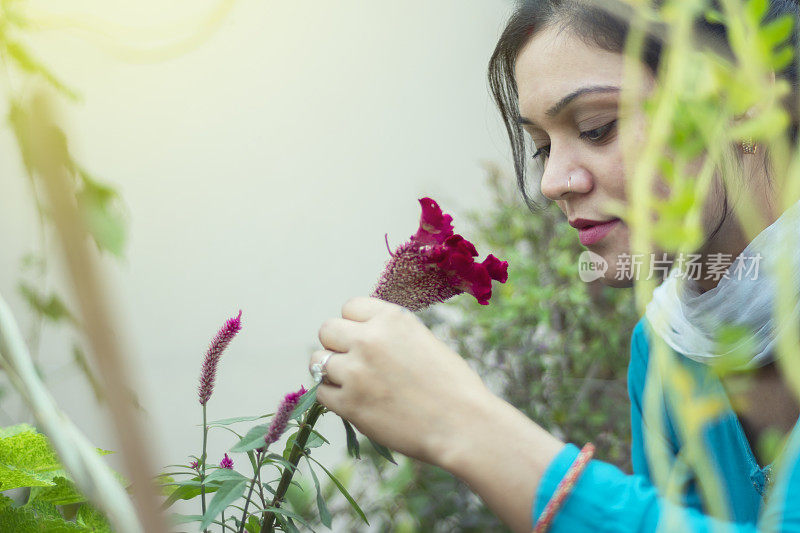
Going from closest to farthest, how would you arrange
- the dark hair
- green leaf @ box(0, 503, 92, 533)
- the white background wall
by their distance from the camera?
green leaf @ box(0, 503, 92, 533) < the dark hair < the white background wall

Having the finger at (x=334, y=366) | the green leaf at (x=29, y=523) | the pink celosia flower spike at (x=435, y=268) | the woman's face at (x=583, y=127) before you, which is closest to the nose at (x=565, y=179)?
the woman's face at (x=583, y=127)

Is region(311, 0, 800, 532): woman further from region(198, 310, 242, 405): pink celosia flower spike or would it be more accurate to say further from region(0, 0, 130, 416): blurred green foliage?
region(0, 0, 130, 416): blurred green foliage

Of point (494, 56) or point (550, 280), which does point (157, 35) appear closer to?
point (494, 56)

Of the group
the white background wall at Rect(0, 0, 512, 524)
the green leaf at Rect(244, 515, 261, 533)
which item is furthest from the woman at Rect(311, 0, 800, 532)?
the white background wall at Rect(0, 0, 512, 524)

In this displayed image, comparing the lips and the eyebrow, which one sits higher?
A: the eyebrow

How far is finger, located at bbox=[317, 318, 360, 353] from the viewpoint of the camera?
1.95 ft

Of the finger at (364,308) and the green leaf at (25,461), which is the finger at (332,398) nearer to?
the finger at (364,308)

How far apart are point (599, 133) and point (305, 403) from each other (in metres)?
0.55

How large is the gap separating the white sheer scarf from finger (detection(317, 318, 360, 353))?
41 cm

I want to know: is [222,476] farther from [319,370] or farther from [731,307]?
[731,307]

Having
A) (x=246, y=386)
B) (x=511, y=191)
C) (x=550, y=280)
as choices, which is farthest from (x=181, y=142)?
(x=550, y=280)

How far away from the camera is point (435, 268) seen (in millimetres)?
570

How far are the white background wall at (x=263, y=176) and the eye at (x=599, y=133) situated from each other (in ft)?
4.40

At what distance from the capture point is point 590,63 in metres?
0.92
